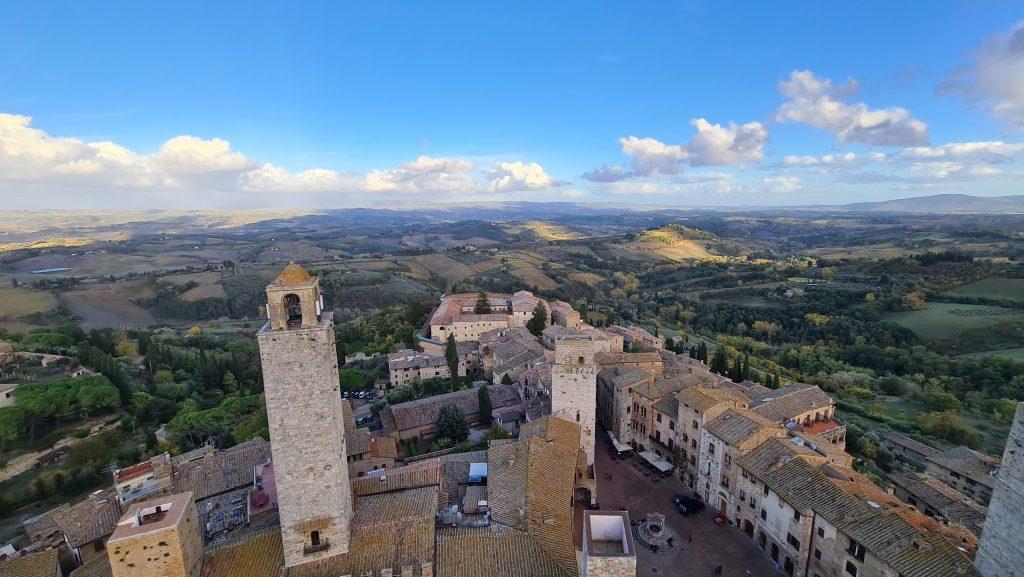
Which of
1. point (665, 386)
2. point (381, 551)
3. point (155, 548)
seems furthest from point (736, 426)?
point (155, 548)

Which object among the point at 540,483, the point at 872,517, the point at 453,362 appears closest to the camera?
the point at 872,517

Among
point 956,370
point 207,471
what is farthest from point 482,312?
point 956,370

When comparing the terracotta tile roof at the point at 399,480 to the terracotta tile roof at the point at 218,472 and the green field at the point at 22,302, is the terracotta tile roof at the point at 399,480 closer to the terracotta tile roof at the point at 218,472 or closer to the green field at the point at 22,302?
the terracotta tile roof at the point at 218,472

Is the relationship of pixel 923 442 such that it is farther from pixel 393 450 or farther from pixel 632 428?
pixel 393 450

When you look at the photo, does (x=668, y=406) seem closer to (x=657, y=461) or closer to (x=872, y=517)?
(x=657, y=461)

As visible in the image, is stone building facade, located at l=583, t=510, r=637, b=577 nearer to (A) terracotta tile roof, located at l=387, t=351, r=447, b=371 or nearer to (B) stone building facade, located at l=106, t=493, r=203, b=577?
(B) stone building facade, located at l=106, t=493, r=203, b=577
